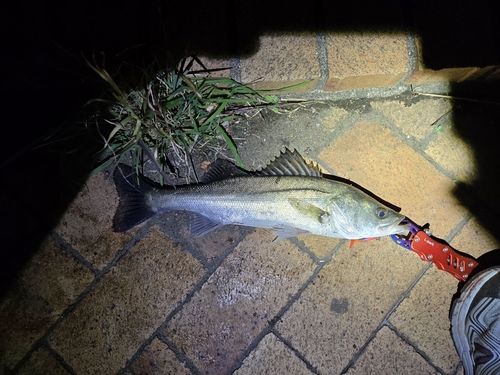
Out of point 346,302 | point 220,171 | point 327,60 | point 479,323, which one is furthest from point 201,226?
point 479,323

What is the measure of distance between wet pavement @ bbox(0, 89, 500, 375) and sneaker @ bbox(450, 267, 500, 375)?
0.11 meters

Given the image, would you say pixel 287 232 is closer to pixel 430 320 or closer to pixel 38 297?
pixel 430 320

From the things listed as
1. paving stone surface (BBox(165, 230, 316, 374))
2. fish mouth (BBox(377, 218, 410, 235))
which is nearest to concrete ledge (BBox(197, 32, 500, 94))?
fish mouth (BBox(377, 218, 410, 235))

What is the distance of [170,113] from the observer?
308 cm

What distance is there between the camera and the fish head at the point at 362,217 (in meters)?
2.92

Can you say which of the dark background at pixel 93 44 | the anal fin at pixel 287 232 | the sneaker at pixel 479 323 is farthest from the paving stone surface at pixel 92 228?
the sneaker at pixel 479 323

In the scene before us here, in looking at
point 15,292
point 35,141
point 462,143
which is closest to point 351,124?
point 462,143

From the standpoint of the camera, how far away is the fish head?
2922mm

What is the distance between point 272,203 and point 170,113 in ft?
3.87

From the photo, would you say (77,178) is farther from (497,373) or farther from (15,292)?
(497,373)

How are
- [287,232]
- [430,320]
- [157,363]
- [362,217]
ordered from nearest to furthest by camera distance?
1. [362,217]
2. [287,232]
3. [157,363]
4. [430,320]

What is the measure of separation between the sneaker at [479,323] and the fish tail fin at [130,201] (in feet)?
9.34

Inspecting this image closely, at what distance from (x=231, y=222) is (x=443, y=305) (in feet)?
6.90

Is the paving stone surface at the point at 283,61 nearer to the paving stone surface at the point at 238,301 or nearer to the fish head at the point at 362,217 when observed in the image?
the fish head at the point at 362,217
